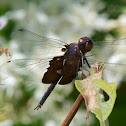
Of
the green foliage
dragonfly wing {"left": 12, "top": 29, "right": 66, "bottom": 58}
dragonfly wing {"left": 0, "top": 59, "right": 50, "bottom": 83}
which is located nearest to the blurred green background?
dragonfly wing {"left": 12, "top": 29, "right": 66, "bottom": 58}

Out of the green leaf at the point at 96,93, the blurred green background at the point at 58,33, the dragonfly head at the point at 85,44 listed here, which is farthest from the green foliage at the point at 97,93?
the blurred green background at the point at 58,33

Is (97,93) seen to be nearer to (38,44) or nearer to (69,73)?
(69,73)

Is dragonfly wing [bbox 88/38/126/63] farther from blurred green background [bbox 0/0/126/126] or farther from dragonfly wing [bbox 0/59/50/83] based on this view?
blurred green background [bbox 0/0/126/126]

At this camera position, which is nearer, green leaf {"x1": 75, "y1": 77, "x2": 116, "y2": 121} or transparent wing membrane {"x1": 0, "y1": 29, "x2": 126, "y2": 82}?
green leaf {"x1": 75, "y1": 77, "x2": 116, "y2": 121}

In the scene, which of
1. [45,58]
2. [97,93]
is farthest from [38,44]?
[97,93]

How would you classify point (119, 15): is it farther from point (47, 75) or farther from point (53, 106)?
point (47, 75)
